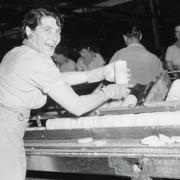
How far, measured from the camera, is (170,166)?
1.55 meters

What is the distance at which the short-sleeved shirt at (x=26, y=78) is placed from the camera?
1836mm

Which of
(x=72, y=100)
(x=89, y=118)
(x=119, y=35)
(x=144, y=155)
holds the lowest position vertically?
(x=144, y=155)

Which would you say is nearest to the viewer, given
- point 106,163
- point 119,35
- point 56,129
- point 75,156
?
point 106,163

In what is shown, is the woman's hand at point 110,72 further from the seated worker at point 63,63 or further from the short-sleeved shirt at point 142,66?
the seated worker at point 63,63

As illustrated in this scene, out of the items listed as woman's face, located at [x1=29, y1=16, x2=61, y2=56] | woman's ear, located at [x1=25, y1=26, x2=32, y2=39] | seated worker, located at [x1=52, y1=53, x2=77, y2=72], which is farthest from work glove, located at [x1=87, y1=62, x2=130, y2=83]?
seated worker, located at [x1=52, y1=53, x2=77, y2=72]

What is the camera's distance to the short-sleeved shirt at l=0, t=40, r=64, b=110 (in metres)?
1.84

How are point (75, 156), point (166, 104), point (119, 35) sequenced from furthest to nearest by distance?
point (119, 35)
point (166, 104)
point (75, 156)

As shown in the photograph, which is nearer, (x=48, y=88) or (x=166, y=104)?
(x=48, y=88)

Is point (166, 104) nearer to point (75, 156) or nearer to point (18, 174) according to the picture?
point (75, 156)

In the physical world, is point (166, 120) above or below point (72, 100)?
below

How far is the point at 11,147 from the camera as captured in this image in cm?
193

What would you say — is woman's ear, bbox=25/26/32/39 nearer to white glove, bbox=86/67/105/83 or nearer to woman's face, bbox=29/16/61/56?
woman's face, bbox=29/16/61/56

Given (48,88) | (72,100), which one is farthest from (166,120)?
(48,88)

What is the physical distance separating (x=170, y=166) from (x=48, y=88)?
0.84m
